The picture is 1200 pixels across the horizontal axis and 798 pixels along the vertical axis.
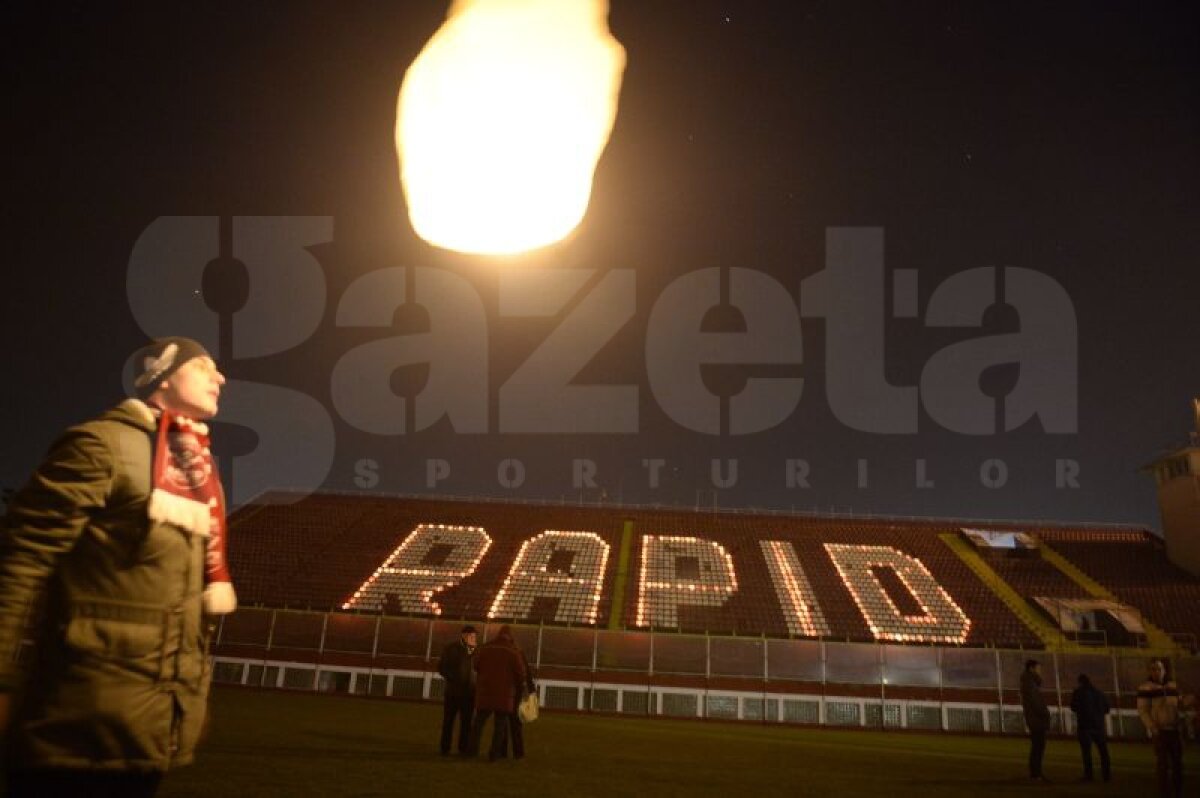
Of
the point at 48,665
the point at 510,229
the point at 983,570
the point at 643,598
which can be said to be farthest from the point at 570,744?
the point at 983,570

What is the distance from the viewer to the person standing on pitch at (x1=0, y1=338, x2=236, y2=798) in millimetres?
2404

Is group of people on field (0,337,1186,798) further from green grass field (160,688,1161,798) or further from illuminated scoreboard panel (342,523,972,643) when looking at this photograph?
illuminated scoreboard panel (342,523,972,643)

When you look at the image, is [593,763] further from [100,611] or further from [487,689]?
[100,611]

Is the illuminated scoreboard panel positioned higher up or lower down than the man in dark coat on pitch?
higher up

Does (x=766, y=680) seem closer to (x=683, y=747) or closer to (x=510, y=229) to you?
(x=683, y=747)

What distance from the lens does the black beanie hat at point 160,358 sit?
2975 mm

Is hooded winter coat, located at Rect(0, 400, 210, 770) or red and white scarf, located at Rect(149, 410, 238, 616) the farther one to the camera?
red and white scarf, located at Rect(149, 410, 238, 616)

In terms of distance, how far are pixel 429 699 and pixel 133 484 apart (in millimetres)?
21604

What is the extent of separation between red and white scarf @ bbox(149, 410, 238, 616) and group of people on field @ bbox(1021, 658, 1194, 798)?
37.7 ft

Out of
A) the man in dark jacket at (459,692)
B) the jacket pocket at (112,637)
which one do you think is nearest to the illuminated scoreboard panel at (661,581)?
the man in dark jacket at (459,692)

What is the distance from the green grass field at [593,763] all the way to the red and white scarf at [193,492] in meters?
5.08

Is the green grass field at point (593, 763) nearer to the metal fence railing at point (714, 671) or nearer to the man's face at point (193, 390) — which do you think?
the metal fence railing at point (714, 671)

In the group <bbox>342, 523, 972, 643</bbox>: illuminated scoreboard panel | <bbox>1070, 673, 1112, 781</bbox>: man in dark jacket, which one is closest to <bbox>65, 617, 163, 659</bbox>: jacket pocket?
<bbox>1070, 673, 1112, 781</bbox>: man in dark jacket

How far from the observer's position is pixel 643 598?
28875 mm
